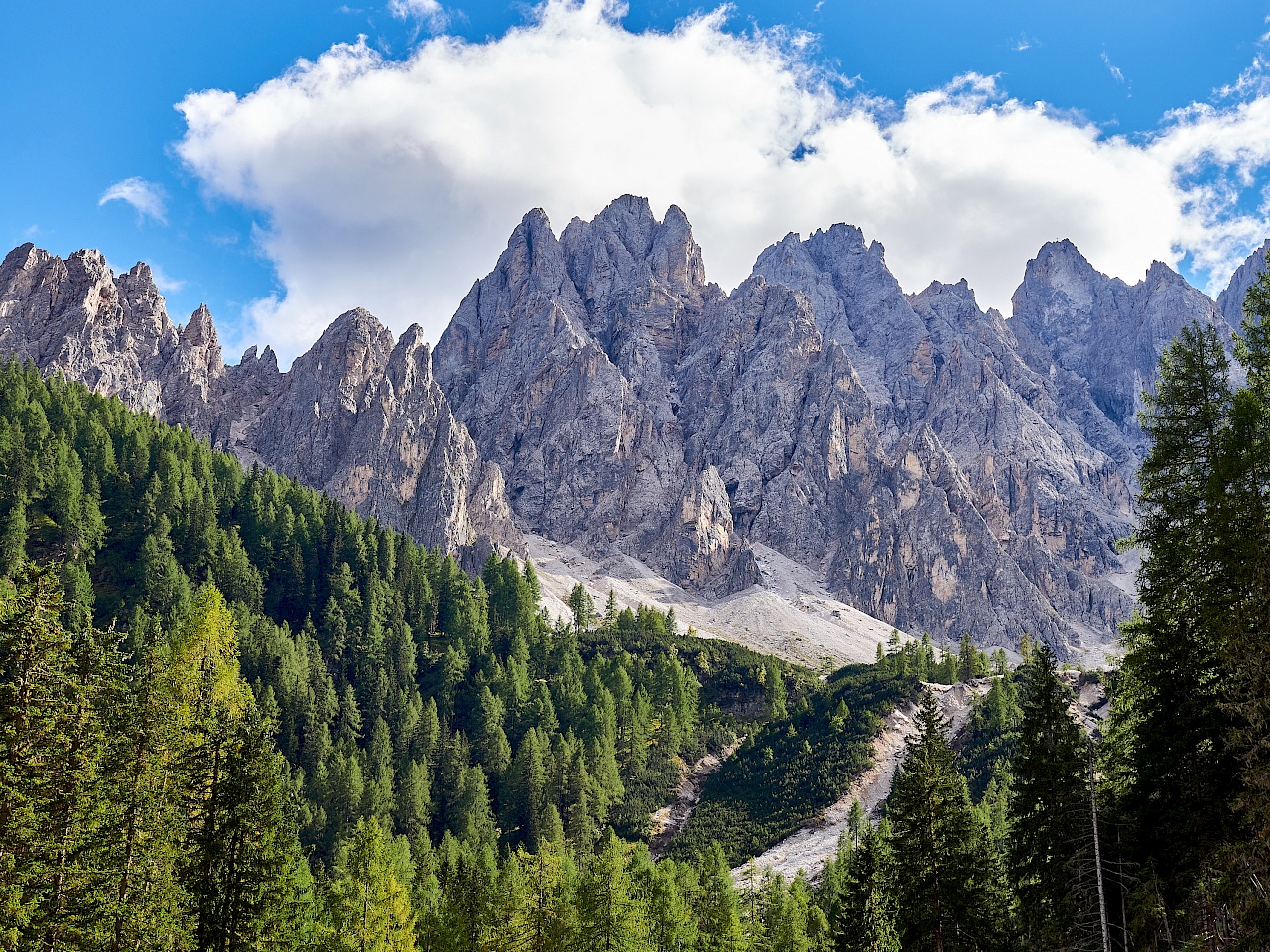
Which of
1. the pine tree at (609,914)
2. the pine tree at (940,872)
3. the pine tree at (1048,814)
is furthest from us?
the pine tree at (609,914)

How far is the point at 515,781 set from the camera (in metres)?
130

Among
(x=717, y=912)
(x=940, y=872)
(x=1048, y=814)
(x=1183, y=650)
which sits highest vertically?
(x=1183, y=650)

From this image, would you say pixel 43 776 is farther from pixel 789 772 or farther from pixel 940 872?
pixel 789 772

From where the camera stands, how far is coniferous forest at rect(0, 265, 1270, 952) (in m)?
30.6

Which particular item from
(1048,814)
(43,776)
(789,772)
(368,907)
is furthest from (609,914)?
(789,772)

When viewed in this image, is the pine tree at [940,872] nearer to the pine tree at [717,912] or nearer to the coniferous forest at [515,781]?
the coniferous forest at [515,781]

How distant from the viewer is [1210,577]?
3359 cm

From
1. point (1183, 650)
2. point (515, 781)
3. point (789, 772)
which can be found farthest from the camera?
point (789, 772)

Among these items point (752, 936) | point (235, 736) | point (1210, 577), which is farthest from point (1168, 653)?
point (752, 936)

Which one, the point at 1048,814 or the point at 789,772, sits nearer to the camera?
the point at 1048,814

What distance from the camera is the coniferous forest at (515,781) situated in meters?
30.6

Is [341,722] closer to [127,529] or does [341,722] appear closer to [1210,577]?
[127,529]

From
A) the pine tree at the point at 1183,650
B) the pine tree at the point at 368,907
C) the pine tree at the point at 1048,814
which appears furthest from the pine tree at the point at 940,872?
the pine tree at the point at 368,907

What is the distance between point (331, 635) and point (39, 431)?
4707cm
